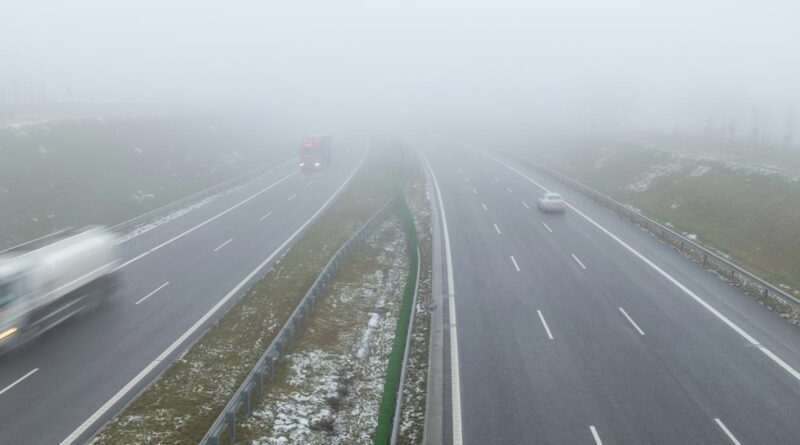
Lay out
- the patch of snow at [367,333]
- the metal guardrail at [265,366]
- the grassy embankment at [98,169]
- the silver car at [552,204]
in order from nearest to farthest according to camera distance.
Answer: the metal guardrail at [265,366] → the patch of snow at [367,333] → the grassy embankment at [98,169] → the silver car at [552,204]

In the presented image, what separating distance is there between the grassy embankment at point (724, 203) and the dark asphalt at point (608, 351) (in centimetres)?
325

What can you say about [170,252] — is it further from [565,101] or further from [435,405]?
[565,101]

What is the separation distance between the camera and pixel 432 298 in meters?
21.6

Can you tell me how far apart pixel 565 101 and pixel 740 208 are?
156398 mm

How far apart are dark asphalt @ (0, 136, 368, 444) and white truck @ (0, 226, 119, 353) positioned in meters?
0.72

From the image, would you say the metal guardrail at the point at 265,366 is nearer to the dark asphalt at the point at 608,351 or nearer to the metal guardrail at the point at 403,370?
the metal guardrail at the point at 403,370

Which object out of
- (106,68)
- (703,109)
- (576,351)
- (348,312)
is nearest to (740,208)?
(576,351)

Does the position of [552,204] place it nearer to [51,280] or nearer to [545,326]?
[545,326]

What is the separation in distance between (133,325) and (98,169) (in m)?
27.3

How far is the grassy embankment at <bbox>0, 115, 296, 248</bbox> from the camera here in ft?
107

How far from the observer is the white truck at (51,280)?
16250 millimetres

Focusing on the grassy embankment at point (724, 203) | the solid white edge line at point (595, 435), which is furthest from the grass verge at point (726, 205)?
the solid white edge line at point (595, 435)

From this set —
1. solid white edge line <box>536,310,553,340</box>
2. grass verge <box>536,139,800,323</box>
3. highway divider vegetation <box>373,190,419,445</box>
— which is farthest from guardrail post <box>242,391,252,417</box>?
grass verge <box>536,139,800,323</box>

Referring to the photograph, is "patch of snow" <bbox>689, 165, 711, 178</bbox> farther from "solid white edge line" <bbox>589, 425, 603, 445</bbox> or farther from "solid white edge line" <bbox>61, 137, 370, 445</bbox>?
"solid white edge line" <bbox>589, 425, 603, 445</bbox>
